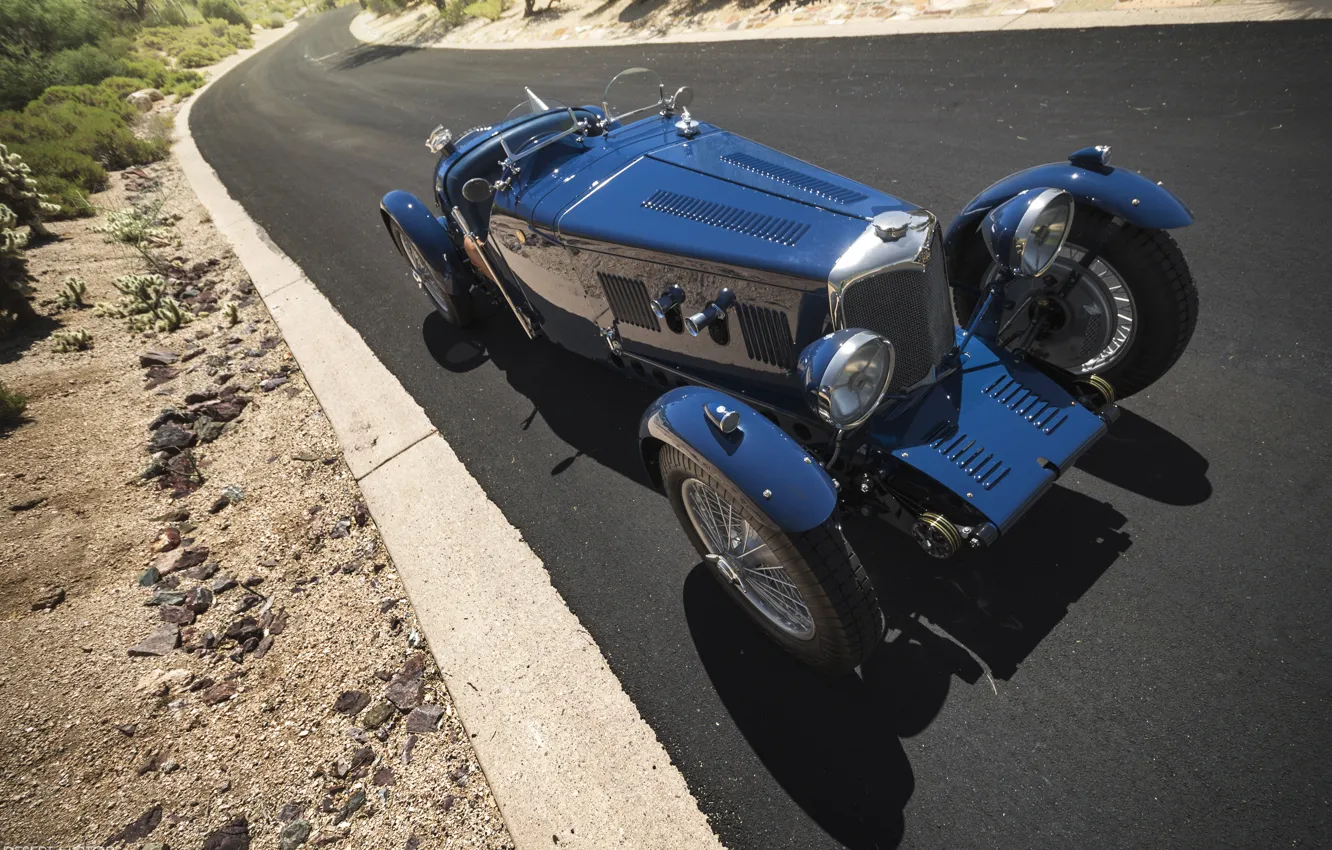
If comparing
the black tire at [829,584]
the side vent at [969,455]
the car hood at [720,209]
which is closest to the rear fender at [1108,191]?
the car hood at [720,209]

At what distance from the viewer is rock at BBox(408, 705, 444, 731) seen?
2758 mm

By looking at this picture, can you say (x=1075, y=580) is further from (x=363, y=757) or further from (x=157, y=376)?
(x=157, y=376)

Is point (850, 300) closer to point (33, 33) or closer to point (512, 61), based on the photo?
point (512, 61)

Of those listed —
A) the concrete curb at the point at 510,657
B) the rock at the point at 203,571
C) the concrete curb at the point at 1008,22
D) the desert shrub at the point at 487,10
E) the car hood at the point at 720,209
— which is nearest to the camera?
the concrete curb at the point at 510,657

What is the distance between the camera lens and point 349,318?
19.5 ft

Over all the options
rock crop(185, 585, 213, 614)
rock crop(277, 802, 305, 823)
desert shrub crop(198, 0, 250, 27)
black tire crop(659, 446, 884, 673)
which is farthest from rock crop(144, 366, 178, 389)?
desert shrub crop(198, 0, 250, 27)

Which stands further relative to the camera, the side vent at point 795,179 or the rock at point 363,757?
the side vent at point 795,179

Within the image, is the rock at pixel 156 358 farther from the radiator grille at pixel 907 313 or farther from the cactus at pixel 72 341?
the radiator grille at pixel 907 313

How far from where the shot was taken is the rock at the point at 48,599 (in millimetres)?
3525

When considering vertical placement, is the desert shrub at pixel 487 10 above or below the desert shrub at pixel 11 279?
above

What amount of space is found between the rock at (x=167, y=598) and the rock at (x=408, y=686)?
1.56m

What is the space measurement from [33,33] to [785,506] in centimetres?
3729

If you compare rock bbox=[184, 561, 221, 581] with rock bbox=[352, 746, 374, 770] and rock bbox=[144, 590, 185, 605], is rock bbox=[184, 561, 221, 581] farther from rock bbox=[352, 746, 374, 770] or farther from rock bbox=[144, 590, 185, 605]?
rock bbox=[352, 746, 374, 770]

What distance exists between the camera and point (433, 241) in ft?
16.0
